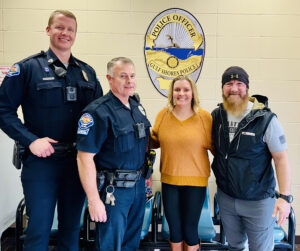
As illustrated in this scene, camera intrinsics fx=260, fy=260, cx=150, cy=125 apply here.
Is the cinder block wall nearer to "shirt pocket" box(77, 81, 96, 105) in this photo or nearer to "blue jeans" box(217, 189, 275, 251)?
"shirt pocket" box(77, 81, 96, 105)

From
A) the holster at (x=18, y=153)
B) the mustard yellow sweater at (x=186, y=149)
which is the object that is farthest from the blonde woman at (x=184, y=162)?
the holster at (x=18, y=153)

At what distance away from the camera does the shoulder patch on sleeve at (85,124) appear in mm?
1431

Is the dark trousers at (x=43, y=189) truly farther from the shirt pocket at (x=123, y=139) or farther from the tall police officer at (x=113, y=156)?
the shirt pocket at (x=123, y=139)

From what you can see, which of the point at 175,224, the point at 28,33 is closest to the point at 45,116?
the point at 175,224

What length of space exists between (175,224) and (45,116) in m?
1.14

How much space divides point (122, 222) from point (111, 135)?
0.52 metres

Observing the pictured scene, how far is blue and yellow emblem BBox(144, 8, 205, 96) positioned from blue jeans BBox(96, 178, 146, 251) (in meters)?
1.49

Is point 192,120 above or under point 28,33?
under

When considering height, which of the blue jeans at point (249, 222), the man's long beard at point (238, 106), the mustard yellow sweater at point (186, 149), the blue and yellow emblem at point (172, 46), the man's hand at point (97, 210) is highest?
the blue and yellow emblem at point (172, 46)

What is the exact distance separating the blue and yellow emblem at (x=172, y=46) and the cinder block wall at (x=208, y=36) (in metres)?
0.07

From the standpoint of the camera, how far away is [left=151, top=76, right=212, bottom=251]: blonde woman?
70.9 inches

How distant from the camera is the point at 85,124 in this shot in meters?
1.44

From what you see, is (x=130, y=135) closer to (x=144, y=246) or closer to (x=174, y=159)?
(x=174, y=159)

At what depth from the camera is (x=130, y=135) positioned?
155 centimetres
